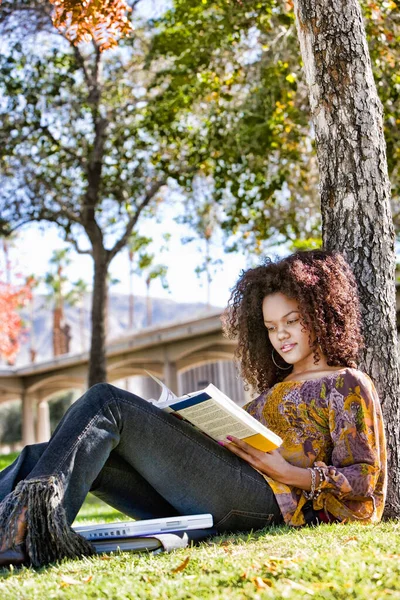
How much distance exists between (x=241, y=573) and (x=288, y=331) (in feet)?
5.10

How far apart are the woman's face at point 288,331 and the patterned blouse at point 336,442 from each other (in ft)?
0.54

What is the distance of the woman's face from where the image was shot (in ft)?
12.7

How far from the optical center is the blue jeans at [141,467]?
3100 millimetres

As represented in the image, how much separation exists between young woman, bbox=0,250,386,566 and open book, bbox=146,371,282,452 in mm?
71

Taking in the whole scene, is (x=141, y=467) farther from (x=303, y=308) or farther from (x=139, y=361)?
(x=139, y=361)

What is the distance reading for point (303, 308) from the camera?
385 cm

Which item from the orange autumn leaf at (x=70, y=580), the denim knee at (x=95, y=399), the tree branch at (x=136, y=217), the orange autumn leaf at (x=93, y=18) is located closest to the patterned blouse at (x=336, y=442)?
the denim knee at (x=95, y=399)

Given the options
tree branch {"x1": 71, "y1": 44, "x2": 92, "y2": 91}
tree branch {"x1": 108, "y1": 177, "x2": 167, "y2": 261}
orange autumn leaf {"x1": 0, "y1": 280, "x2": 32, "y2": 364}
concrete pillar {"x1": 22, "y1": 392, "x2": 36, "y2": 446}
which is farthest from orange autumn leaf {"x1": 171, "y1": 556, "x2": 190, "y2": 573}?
concrete pillar {"x1": 22, "y1": 392, "x2": 36, "y2": 446}

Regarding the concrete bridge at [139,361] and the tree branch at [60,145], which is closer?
the tree branch at [60,145]

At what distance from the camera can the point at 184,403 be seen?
3.22 m

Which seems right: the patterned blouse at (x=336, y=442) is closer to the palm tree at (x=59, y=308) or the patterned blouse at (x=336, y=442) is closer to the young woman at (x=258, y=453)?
the young woman at (x=258, y=453)

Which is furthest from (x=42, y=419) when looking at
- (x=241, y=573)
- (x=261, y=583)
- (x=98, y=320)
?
(x=261, y=583)

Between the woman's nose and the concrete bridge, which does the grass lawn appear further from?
the concrete bridge

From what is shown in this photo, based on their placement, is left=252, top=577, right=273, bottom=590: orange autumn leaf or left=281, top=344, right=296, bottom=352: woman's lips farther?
left=281, top=344, right=296, bottom=352: woman's lips
